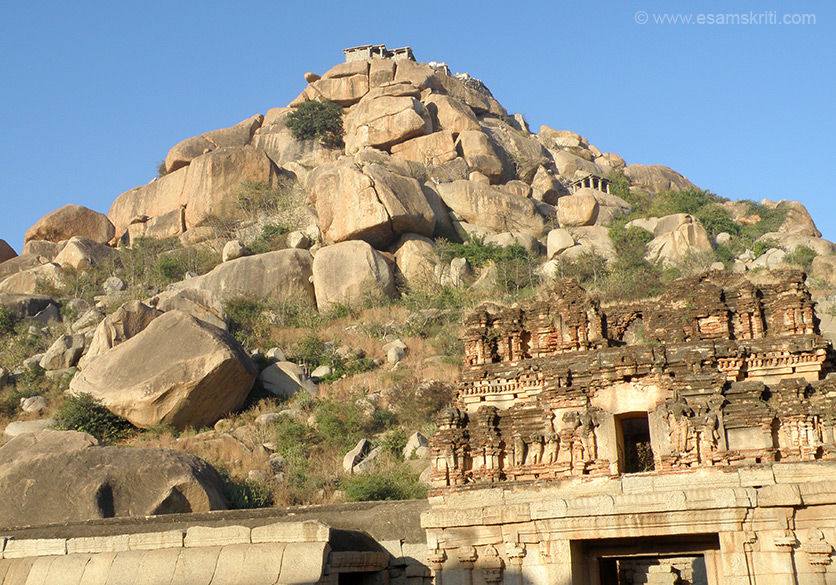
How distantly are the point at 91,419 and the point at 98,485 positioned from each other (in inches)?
376

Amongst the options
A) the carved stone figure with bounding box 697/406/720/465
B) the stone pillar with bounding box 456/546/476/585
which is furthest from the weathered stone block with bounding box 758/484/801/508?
the stone pillar with bounding box 456/546/476/585

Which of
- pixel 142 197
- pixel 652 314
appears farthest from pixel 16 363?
pixel 652 314

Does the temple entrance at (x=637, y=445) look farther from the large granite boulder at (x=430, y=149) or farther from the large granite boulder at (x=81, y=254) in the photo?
the large granite boulder at (x=81, y=254)

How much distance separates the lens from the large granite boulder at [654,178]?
53.8 meters

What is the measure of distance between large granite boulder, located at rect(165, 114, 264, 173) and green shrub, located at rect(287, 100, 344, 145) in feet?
13.7

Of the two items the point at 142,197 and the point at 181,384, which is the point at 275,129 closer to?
the point at 142,197

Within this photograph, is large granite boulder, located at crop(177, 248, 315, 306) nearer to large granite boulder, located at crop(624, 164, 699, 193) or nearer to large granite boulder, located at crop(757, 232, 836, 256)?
large granite boulder, located at crop(757, 232, 836, 256)

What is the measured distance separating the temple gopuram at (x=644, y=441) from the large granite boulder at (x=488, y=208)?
2848cm

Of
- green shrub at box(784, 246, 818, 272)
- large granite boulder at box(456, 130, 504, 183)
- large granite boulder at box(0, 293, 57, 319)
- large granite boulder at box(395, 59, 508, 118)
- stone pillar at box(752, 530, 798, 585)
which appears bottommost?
stone pillar at box(752, 530, 798, 585)

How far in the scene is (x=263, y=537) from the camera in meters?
11.4

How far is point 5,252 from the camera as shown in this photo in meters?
46.0

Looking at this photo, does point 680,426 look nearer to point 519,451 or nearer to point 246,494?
point 519,451

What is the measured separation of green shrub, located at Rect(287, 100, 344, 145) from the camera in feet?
167

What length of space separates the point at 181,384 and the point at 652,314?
51.8ft
